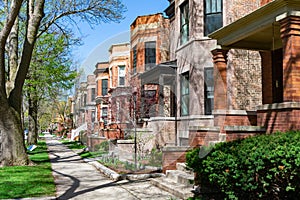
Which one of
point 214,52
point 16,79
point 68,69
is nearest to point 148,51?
point 68,69

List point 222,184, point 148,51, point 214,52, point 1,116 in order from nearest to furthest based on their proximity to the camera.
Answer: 1. point 222,184
2. point 214,52
3. point 1,116
4. point 148,51

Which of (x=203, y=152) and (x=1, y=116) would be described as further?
(x=1, y=116)

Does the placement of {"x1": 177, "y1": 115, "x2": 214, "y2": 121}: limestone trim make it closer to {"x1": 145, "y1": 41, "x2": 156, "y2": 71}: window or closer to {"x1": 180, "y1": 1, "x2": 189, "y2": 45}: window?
{"x1": 180, "y1": 1, "x2": 189, "y2": 45}: window

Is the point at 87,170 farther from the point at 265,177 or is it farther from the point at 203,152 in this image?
the point at 265,177


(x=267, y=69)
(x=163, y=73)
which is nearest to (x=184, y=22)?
(x=163, y=73)

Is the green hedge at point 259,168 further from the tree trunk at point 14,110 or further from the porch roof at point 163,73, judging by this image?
the porch roof at point 163,73

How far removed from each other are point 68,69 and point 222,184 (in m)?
21.9

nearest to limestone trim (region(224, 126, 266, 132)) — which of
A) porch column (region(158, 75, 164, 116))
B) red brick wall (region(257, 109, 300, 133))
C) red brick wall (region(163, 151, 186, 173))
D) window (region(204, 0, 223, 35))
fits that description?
red brick wall (region(257, 109, 300, 133))

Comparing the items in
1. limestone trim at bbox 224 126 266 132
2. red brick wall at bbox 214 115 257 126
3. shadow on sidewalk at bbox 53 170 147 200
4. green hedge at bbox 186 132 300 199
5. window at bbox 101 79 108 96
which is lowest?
shadow on sidewalk at bbox 53 170 147 200

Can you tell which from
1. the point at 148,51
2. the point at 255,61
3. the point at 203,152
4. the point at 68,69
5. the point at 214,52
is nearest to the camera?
the point at 203,152

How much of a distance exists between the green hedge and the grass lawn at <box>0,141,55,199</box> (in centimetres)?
461

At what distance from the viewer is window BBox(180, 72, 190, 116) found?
50.3 feet

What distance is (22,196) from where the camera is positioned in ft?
27.2

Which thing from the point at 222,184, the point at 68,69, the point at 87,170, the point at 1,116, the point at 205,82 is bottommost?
the point at 87,170
